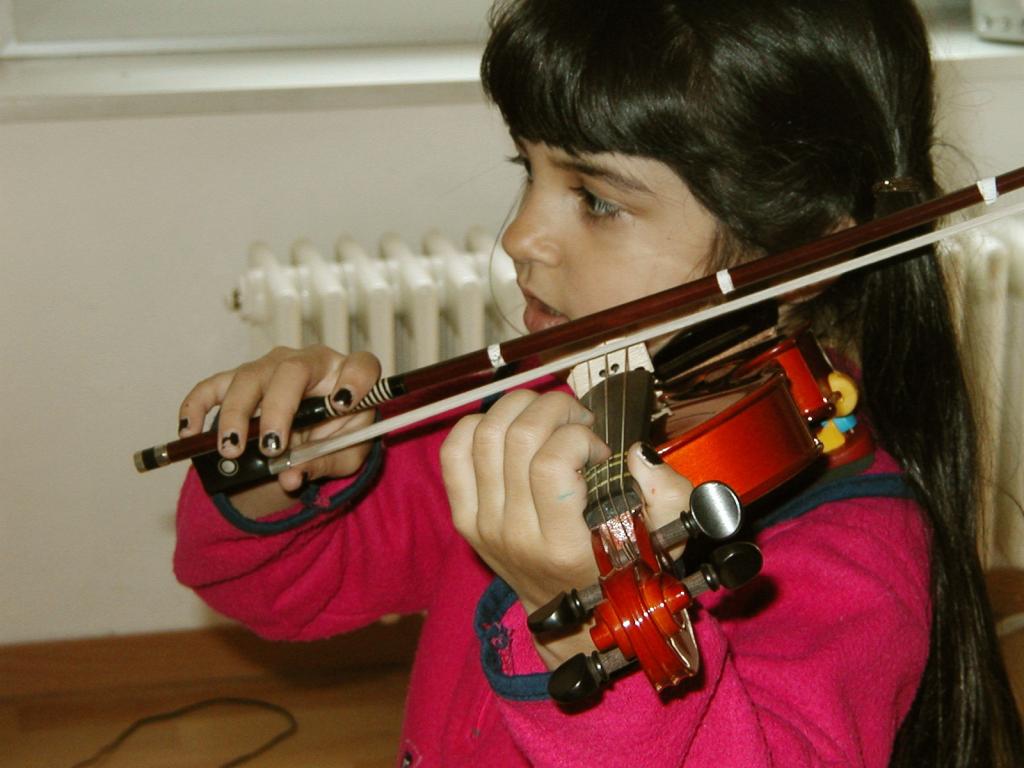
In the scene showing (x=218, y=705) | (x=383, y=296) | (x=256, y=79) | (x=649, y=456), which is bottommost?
(x=218, y=705)

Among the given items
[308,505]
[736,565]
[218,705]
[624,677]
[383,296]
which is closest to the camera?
[736,565]

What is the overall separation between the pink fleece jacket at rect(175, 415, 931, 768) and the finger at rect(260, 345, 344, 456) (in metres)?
0.09

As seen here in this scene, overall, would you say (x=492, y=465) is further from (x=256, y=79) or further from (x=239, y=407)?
(x=256, y=79)

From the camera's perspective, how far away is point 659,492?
69 centimetres

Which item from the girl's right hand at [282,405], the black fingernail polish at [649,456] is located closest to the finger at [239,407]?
the girl's right hand at [282,405]

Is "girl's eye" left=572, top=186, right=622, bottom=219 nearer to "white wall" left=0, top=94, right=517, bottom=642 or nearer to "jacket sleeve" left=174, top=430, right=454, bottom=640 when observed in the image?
"jacket sleeve" left=174, top=430, right=454, bottom=640

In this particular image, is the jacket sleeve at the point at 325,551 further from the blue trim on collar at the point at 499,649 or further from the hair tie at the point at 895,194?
the hair tie at the point at 895,194

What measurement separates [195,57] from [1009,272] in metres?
1.15

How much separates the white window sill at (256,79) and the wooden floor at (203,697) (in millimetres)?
766

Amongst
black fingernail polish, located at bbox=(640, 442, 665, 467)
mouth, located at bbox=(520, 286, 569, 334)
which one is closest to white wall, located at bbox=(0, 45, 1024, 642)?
mouth, located at bbox=(520, 286, 569, 334)

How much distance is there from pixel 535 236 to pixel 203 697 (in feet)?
4.12

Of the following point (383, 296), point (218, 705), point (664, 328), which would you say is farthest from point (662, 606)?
point (218, 705)

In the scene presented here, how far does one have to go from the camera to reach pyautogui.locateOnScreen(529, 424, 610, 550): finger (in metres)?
0.68

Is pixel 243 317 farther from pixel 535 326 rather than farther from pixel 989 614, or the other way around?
pixel 989 614
